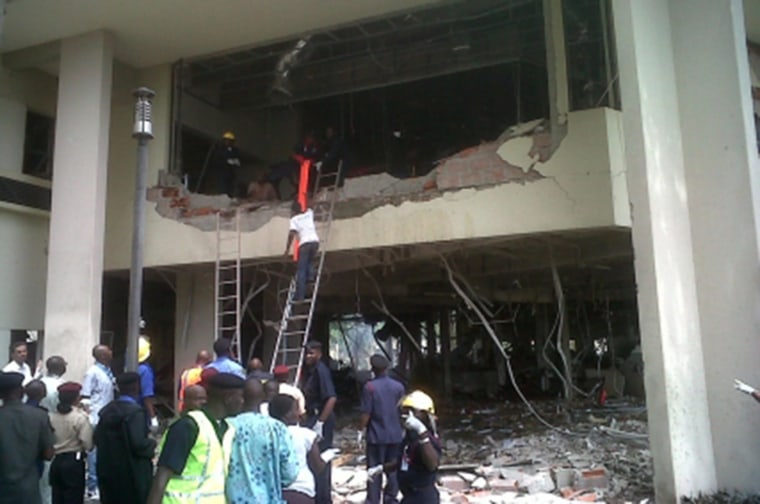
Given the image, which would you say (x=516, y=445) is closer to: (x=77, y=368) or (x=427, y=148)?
(x=77, y=368)

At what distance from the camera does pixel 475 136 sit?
14.5 meters

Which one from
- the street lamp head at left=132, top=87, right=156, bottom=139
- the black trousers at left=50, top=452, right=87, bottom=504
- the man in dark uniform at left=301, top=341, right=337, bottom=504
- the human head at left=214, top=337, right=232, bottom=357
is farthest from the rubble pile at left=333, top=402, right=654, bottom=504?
the street lamp head at left=132, top=87, right=156, bottom=139

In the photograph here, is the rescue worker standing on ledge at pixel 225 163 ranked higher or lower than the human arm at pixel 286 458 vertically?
higher

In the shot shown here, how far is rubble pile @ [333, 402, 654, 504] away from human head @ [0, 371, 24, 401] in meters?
3.69

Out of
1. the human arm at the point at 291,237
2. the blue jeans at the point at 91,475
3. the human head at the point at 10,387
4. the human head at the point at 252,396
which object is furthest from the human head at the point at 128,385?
the human arm at the point at 291,237

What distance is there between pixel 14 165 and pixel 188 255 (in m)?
3.43

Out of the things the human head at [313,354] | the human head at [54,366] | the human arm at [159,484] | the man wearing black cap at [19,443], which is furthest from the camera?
the human head at [313,354]

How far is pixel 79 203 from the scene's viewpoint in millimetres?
10438

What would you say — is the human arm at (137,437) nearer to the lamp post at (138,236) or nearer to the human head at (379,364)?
the lamp post at (138,236)

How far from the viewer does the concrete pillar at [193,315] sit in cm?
1182

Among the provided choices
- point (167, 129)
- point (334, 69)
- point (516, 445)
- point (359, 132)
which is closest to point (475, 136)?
point (359, 132)

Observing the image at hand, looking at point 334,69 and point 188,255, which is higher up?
point 334,69

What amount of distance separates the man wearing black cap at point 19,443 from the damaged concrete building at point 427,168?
4.80 meters

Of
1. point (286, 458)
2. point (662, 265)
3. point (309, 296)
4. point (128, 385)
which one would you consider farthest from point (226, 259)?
point (286, 458)
